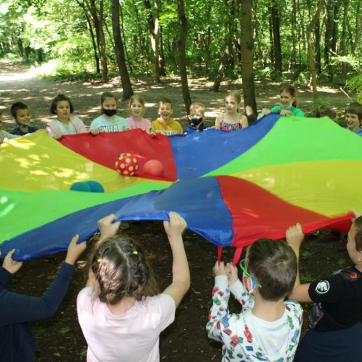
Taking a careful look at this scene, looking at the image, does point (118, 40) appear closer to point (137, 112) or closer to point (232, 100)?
point (137, 112)

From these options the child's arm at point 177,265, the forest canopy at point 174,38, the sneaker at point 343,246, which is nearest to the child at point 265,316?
the child's arm at point 177,265

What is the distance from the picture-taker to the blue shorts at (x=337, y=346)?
6.30 ft

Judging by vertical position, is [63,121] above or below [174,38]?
below

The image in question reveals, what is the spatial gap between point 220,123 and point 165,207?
2556 mm

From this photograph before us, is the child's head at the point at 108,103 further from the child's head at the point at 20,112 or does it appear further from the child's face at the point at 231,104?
the child's face at the point at 231,104

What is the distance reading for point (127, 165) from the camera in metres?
3.78

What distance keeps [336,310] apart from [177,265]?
31.5 inches

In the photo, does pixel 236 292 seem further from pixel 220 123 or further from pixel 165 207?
pixel 220 123

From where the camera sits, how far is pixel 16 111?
415 centimetres

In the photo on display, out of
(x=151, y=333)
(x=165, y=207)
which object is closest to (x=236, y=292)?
(x=151, y=333)

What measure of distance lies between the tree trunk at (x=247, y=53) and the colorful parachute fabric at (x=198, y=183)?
1.91m

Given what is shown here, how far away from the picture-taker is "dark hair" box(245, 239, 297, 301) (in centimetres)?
156

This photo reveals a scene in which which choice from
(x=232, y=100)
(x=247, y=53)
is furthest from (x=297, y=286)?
(x=247, y=53)

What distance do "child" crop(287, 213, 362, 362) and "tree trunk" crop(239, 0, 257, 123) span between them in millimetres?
4192
